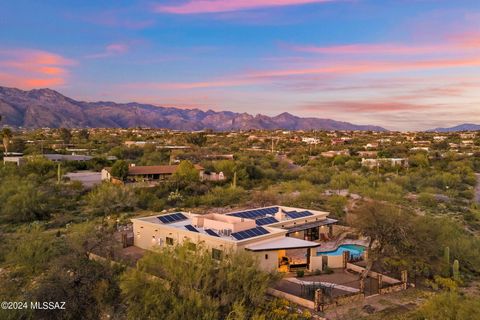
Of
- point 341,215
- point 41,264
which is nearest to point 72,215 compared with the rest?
point 41,264

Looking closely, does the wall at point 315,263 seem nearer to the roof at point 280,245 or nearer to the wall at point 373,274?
the roof at point 280,245

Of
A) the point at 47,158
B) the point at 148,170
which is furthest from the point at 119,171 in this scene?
the point at 47,158

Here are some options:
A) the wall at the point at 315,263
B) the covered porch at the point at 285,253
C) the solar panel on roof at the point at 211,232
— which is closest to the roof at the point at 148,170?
the solar panel on roof at the point at 211,232

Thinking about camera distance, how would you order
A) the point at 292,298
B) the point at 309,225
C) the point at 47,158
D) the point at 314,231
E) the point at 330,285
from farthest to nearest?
the point at 47,158 < the point at 314,231 < the point at 309,225 < the point at 330,285 < the point at 292,298

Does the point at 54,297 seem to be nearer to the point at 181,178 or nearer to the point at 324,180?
the point at 181,178

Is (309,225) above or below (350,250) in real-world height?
above

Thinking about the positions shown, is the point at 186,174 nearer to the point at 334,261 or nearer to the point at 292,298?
the point at 334,261

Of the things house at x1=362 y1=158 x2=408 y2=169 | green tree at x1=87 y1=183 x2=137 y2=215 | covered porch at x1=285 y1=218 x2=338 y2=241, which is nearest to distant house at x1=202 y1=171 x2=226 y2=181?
green tree at x1=87 y1=183 x2=137 y2=215
